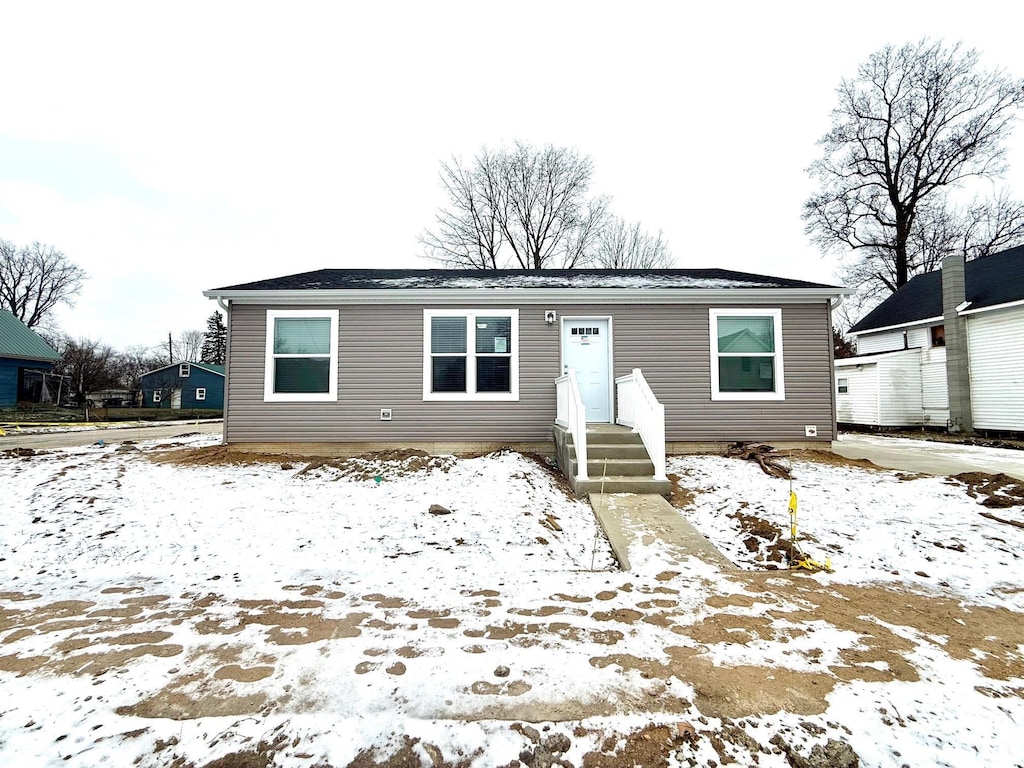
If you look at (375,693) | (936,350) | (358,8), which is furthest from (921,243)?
(375,693)

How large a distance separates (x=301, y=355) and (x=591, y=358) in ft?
18.3

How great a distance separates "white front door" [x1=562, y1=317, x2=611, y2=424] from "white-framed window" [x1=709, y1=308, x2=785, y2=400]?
202 cm

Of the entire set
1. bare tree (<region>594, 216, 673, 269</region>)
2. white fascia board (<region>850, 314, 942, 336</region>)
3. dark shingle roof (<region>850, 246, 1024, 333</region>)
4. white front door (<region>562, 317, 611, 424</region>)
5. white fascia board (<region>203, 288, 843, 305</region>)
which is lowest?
white front door (<region>562, 317, 611, 424</region>)

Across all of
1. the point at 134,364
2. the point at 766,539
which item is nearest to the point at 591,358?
the point at 766,539

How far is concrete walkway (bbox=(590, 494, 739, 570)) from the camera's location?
163 inches

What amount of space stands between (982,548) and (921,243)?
77.8 ft

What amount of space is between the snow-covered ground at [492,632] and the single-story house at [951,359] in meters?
10.3

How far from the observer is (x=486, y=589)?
3566 millimetres

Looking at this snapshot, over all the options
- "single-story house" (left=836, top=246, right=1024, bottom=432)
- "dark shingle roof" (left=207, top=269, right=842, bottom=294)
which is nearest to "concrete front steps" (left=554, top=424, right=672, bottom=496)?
"dark shingle roof" (left=207, top=269, right=842, bottom=294)

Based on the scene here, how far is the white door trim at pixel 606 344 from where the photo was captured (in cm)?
846

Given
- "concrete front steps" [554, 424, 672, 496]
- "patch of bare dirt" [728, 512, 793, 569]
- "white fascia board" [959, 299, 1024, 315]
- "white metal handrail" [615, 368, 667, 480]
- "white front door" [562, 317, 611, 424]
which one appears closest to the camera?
"patch of bare dirt" [728, 512, 793, 569]

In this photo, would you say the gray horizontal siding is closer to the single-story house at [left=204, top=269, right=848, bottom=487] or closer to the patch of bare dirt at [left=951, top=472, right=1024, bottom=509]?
the single-story house at [left=204, top=269, right=848, bottom=487]

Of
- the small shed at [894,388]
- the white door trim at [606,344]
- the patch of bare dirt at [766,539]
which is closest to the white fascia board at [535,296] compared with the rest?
the white door trim at [606,344]

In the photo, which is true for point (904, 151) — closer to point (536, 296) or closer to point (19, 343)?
point (536, 296)
